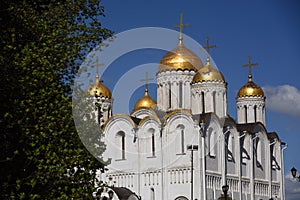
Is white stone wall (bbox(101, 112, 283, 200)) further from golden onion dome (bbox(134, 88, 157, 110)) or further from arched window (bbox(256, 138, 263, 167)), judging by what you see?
golden onion dome (bbox(134, 88, 157, 110))

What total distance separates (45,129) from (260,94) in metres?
34.0

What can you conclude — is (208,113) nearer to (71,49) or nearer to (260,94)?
(260,94)

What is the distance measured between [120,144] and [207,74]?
714cm

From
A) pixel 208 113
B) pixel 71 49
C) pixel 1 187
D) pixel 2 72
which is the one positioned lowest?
pixel 1 187

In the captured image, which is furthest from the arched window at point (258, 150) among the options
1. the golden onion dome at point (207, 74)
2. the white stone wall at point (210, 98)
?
the golden onion dome at point (207, 74)

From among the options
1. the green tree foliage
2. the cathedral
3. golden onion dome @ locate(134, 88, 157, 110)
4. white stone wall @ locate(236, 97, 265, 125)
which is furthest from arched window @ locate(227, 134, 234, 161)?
the green tree foliage

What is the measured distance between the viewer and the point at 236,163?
40906 mm

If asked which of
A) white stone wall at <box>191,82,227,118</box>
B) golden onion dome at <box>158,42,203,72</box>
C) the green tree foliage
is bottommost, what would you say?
the green tree foliage

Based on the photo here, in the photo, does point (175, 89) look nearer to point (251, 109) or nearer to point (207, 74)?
point (207, 74)

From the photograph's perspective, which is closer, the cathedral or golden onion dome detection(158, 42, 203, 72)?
the cathedral

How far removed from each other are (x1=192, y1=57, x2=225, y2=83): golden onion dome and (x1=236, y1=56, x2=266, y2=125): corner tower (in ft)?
17.5

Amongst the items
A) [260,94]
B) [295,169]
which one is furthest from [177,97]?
[295,169]

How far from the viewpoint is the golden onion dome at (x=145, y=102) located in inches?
1724

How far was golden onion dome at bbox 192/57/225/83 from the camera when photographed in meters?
→ 40.5
